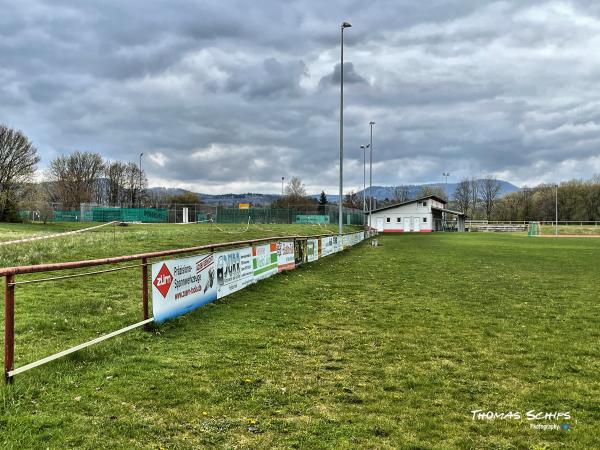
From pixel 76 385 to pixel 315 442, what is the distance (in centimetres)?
289

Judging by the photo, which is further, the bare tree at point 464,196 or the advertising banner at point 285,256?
the bare tree at point 464,196

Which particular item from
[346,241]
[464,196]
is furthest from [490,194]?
[346,241]

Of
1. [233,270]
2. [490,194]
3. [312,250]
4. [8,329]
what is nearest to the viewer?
[8,329]

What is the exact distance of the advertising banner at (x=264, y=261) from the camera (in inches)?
544

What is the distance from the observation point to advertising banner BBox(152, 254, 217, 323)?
7934mm

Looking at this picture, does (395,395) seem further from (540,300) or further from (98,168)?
(98,168)

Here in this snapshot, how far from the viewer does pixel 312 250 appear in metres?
21.7

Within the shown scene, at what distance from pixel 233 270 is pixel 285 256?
5483 mm

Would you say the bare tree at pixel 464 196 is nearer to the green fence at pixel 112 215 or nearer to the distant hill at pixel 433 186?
the distant hill at pixel 433 186

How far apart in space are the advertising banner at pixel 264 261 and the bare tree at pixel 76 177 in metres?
80.2

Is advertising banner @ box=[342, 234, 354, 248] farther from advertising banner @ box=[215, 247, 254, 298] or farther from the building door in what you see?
the building door

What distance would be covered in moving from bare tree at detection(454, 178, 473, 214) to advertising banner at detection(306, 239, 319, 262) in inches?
4653

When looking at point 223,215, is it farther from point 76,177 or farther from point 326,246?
point 326,246

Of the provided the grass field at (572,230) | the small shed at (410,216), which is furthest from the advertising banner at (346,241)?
the grass field at (572,230)
